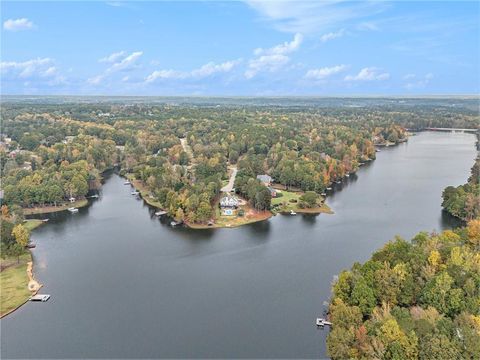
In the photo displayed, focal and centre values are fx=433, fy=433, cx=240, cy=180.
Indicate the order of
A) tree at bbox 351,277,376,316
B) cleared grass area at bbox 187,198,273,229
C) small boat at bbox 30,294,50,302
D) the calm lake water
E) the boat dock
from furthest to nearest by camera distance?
cleared grass area at bbox 187,198,273,229 < small boat at bbox 30,294,50,302 < the boat dock < tree at bbox 351,277,376,316 < the calm lake water

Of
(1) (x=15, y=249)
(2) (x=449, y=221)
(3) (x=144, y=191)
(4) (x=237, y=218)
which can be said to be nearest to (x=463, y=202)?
(2) (x=449, y=221)

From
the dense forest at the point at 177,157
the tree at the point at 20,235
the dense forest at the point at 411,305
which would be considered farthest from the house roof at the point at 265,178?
the tree at the point at 20,235

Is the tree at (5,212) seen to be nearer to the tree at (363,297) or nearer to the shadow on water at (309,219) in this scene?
the shadow on water at (309,219)

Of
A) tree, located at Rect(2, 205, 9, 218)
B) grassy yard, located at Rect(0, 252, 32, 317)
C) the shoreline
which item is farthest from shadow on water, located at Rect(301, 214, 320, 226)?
tree, located at Rect(2, 205, 9, 218)

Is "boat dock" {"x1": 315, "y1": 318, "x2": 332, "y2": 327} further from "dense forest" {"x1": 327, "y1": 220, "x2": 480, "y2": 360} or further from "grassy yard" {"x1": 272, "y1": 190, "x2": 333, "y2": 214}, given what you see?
"grassy yard" {"x1": 272, "y1": 190, "x2": 333, "y2": 214}

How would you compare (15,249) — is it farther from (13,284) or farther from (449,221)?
(449,221)
